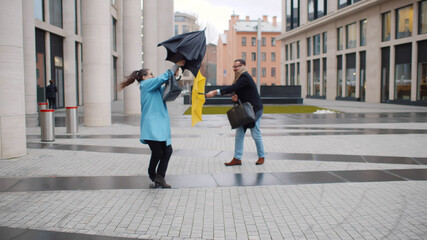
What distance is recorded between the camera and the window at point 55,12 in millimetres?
25344

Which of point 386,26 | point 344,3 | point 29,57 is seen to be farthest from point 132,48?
point 344,3

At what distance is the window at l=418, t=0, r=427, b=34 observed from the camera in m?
26.6

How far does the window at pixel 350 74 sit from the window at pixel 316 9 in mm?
7464

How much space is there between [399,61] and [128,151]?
86.6 ft

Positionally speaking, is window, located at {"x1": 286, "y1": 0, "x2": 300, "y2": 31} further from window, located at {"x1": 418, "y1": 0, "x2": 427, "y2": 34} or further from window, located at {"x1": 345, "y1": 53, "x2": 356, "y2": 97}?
window, located at {"x1": 418, "y1": 0, "x2": 427, "y2": 34}

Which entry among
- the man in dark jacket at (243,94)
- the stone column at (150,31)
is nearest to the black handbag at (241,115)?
the man in dark jacket at (243,94)

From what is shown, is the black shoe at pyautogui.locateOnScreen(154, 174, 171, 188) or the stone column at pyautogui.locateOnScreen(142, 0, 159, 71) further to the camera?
the stone column at pyautogui.locateOnScreen(142, 0, 159, 71)

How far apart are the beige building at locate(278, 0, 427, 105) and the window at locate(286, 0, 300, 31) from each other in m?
0.13

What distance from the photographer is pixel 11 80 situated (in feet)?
26.8

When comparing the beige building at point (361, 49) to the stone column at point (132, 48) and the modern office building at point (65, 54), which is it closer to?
the modern office building at point (65, 54)

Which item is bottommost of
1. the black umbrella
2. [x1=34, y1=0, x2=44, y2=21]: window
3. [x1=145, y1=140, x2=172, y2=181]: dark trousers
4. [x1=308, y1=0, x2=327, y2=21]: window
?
[x1=145, y1=140, x2=172, y2=181]: dark trousers

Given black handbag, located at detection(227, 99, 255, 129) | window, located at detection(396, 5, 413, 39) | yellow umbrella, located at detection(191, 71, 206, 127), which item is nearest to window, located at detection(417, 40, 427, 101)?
window, located at detection(396, 5, 413, 39)

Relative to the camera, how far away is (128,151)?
30.3 ft

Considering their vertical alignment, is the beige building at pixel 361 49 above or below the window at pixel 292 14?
below
